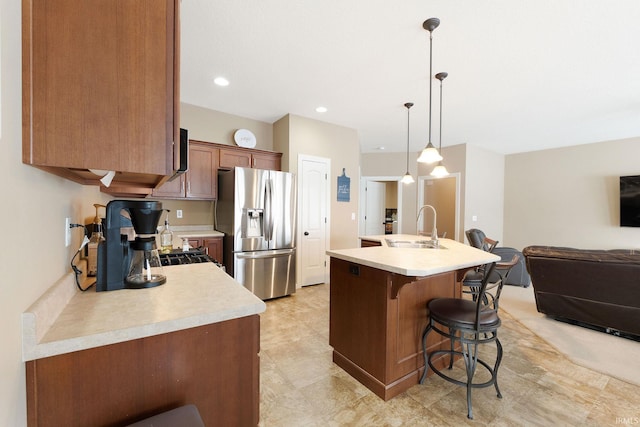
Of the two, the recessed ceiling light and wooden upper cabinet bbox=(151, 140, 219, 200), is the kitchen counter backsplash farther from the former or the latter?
the recessed ceiling light

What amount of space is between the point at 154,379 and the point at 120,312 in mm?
260

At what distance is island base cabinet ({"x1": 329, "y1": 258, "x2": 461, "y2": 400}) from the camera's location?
5.77 ft

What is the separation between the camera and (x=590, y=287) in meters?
2.68

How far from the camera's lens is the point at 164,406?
884 millimetres

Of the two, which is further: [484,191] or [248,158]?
[484,191]

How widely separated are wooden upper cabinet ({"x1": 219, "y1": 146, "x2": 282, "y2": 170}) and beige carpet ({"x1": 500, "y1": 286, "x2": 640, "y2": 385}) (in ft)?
12.2

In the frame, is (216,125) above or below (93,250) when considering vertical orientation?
above

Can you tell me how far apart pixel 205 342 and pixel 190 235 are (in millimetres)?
2788

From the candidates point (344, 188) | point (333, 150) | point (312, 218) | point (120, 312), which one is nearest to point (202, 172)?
point (312, 218)

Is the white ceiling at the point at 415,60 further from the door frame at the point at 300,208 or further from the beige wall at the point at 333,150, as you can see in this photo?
the door frame at the point at 300,208

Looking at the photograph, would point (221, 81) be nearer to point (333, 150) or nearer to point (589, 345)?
point (333, 150)

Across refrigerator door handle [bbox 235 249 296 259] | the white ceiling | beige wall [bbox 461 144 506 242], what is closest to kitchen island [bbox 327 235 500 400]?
refrigerator door handle [bbox 235 249 296 259]

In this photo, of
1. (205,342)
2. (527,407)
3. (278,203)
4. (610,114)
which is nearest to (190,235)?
(278,203)

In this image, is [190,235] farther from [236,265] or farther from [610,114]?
[610,114]
